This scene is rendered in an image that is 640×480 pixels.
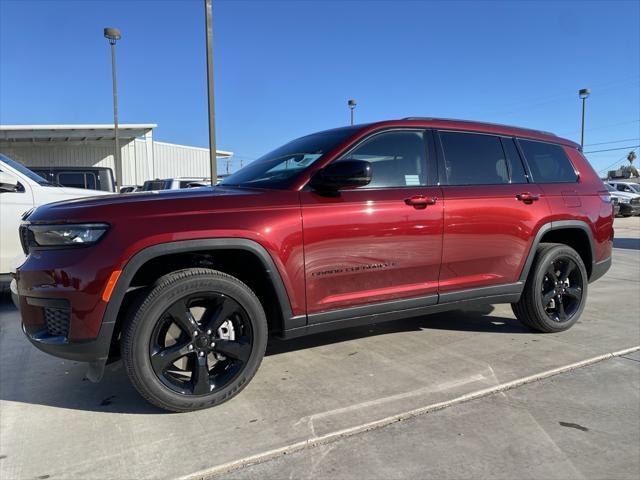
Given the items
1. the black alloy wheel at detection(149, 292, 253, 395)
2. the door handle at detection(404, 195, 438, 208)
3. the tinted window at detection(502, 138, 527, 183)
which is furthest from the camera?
the tinted window at detection(502, 138, 527, 183)

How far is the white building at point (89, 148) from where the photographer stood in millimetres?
24859

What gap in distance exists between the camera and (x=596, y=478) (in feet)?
7.54

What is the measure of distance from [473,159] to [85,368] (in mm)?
3527

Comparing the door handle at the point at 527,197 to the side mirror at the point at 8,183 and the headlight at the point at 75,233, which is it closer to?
the headlight at the point at 75,233

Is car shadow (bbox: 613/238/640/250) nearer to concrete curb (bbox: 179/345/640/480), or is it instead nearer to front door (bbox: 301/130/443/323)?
concrete curb (bbox: 179/345/640/480)

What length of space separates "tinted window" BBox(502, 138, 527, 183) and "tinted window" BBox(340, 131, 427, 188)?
1.00 m

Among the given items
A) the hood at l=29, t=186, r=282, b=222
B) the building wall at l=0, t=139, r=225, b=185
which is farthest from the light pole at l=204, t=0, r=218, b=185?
the building wall at l=0, t=139, r=225, b=185

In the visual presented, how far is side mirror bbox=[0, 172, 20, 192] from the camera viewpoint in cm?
555

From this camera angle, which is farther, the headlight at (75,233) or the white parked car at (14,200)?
the white parked car at (14,200)

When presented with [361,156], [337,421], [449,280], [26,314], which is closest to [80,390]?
[26,314]

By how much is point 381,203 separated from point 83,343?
2.05 m

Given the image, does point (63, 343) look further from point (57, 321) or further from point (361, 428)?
point (361, 428)

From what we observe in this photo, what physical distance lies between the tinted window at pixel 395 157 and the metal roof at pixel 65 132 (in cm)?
2416

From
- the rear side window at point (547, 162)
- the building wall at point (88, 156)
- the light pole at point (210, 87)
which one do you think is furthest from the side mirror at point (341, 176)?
the building wall at point (88, 156)
